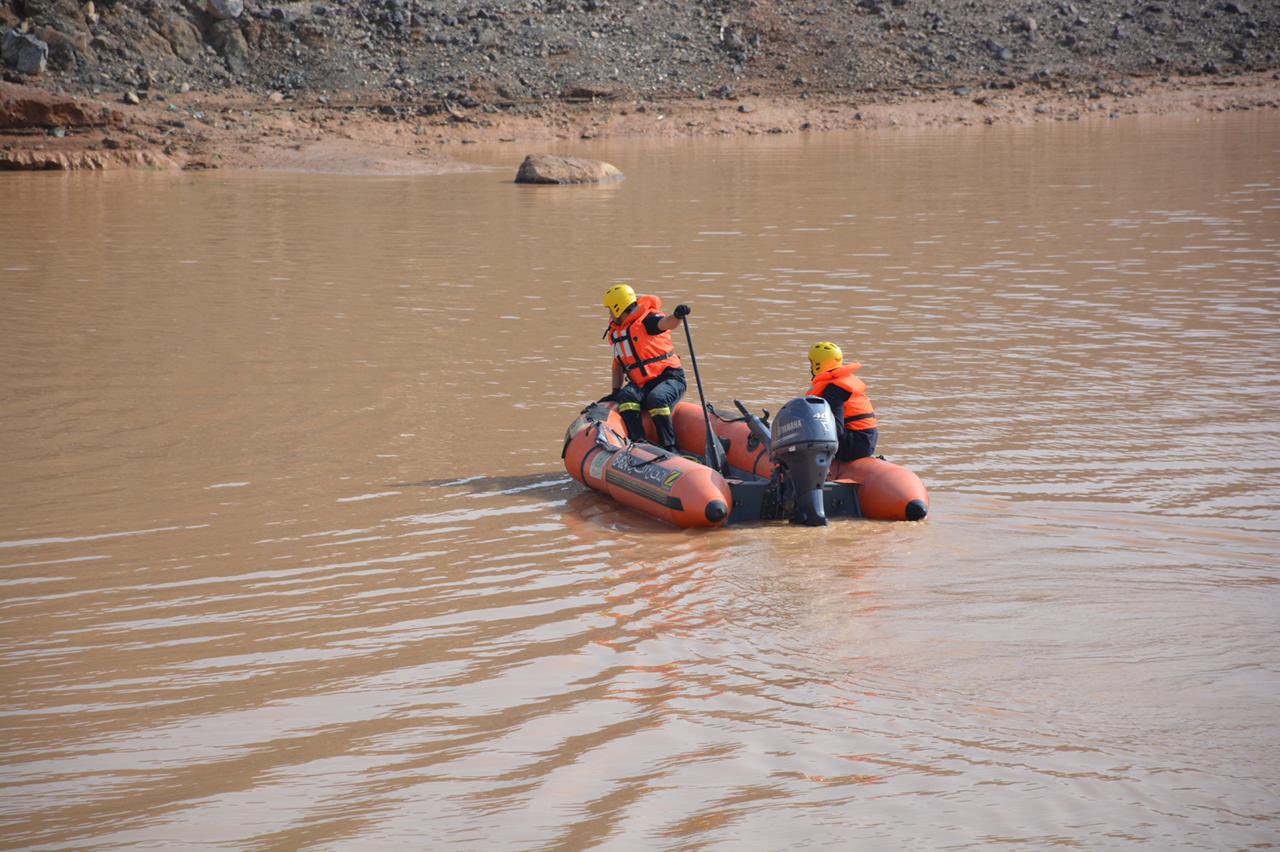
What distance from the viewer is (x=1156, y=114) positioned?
4191 cm

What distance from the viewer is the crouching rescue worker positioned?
9.26m

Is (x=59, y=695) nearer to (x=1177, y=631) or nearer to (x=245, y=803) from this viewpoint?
(x=245, y=803)

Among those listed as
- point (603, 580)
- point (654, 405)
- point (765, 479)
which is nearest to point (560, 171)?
point (654, 405)

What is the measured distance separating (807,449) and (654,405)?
1.78 meters

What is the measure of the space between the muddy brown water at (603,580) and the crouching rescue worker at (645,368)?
2.28 ft

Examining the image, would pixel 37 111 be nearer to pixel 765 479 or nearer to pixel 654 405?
pixel 654 405

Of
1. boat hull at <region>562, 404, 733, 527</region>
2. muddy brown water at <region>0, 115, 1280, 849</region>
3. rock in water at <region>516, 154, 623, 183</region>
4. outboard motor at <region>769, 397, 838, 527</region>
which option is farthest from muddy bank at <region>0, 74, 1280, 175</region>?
outboard motor at <region>769, 397, 838, 527</region>

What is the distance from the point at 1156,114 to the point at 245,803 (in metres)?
42.3

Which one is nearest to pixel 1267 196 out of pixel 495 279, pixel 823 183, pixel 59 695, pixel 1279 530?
pixel 823 183

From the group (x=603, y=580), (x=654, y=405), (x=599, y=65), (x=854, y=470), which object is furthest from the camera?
(x=599, y=65)

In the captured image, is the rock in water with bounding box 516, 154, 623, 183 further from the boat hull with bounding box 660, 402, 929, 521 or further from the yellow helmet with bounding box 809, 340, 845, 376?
the yellow helmet with bounding box 809, 340, 845, 376

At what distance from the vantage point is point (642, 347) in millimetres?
9305

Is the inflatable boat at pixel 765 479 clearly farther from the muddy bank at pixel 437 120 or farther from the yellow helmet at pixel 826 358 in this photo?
the muddy bank at pixel 437 120

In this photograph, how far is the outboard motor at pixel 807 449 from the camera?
25.3ft
